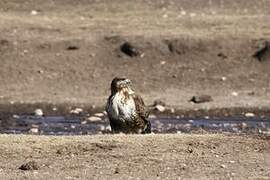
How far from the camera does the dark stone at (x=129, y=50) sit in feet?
81.9

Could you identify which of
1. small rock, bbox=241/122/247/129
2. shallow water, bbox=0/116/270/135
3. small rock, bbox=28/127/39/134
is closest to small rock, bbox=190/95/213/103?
shallow water, bbox=0/116/270/135

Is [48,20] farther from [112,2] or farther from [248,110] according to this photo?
[248,110]

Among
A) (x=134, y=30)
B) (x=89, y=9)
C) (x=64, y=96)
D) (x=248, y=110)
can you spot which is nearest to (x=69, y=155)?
(x=248, y=110)

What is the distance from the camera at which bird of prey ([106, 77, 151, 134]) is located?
13773 mm

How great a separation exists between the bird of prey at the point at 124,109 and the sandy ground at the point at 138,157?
65 cm

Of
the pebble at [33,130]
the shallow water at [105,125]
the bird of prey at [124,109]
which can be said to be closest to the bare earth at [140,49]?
the shallow water at [105,125]

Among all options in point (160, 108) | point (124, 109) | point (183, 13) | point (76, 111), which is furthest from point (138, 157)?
point (183, 13)

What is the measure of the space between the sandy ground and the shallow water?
4.45m

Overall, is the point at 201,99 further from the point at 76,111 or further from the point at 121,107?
the point at 121,107

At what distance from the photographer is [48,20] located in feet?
91.0

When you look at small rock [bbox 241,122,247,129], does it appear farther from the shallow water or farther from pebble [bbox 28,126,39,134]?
pebble [bbox 28,126,39,134]

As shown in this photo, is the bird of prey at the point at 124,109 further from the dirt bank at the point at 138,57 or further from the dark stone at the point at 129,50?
the dark stone at the point at 129,50

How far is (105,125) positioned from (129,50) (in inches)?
249

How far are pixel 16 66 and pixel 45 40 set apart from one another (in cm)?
139
